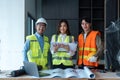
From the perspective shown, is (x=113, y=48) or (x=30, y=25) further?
(x=30, y=25)

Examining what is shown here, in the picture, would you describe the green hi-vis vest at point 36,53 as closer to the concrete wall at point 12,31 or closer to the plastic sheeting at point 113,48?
the plastic sheeting at point 113,48

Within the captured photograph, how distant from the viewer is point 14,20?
5.14 metres

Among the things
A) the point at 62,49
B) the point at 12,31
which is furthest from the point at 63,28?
the point at 12,31

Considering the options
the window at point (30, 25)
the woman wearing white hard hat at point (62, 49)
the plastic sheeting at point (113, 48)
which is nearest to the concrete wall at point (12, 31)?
the window at point (30, 25)

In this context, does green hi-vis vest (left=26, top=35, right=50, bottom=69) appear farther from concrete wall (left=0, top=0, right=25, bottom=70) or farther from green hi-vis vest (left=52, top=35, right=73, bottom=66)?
concrete wall (left=0, top=0, right=25, bottom=70)

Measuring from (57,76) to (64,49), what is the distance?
3.20ft

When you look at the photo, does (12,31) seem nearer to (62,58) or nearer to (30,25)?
(30,25)

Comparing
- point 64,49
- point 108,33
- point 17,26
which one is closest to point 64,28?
point 64,49

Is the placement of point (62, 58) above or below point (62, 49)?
below

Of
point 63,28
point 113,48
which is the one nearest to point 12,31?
point 63,28

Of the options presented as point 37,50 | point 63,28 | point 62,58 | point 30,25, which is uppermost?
point 30,25

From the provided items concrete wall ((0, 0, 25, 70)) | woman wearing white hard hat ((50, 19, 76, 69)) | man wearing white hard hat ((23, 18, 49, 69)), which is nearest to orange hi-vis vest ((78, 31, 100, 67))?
woman wearing white hard hat ((50, 19, 76, 69))

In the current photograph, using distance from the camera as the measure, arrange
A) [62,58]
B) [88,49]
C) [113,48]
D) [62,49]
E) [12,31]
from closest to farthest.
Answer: [113,48], [62,49], [62,58], [88,49], [12,31]

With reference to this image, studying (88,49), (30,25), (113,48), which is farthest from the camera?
(30,25)
